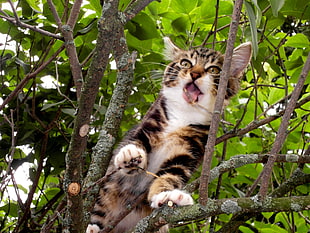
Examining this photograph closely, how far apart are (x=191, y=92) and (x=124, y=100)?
714 mm

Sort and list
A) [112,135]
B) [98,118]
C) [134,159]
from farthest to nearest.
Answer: [98,118] < [134,159] < [112,135]

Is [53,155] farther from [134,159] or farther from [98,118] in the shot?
[134,159]

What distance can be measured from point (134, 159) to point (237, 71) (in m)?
0.83

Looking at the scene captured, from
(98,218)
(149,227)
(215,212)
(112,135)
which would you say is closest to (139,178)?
(98,218)

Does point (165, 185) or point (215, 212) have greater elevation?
point (165, 185)

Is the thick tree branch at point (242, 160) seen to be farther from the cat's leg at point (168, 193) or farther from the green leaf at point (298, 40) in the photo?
the green leaf at point (298, 40)

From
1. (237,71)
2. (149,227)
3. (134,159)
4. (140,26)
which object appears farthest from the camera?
(237,71)

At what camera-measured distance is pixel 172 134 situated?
8.14 feet

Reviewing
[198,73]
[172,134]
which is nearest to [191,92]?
[198,73]

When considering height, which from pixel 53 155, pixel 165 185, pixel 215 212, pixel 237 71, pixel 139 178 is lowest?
pixel 215 212

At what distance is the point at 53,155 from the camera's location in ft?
8.45

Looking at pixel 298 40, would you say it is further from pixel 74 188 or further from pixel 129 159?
pixel 74 188

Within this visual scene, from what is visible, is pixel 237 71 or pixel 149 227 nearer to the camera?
pixel 149 227

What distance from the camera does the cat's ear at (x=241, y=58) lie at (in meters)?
2.27
